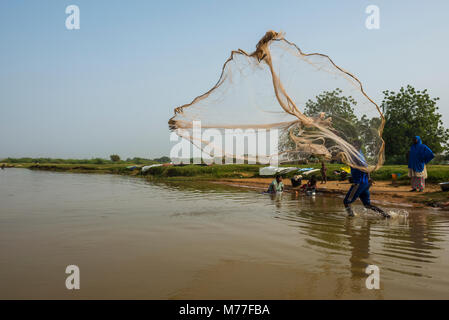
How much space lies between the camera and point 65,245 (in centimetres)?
604

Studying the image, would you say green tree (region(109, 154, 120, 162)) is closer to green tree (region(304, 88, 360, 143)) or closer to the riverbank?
the riverbank

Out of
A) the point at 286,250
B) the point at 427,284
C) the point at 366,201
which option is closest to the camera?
the point at 427,284

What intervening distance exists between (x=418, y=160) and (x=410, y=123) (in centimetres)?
2434

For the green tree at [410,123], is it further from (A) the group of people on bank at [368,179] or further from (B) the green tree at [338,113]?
(B) the green tree at [338,113]

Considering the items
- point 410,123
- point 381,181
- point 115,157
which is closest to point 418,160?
point 381,181

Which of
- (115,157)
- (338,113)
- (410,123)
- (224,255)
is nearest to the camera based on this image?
(224,255)

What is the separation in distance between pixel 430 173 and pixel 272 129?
12.6 m

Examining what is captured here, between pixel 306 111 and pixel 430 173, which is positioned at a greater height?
pixel 306 111

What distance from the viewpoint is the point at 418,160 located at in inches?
490

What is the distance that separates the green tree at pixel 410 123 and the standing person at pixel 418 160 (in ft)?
68.2

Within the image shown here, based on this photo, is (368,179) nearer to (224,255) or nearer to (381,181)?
(224,255)
